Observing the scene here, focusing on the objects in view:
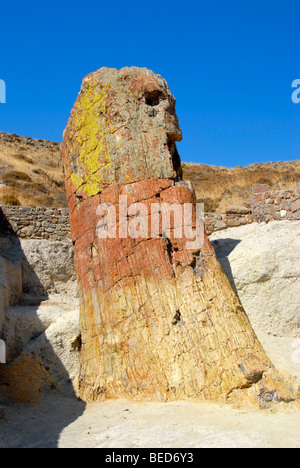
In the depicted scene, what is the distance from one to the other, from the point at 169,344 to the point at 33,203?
505 inches

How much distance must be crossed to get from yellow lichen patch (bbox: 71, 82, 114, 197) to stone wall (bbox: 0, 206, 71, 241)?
2.22 meters

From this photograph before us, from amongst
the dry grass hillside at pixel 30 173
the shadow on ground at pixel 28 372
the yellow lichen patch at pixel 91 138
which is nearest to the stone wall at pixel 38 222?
the shadow on ground at pixel 28 372

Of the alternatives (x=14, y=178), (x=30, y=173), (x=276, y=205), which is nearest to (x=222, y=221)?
(x=276, y=205)

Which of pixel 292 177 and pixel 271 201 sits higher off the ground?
pixel 292 177

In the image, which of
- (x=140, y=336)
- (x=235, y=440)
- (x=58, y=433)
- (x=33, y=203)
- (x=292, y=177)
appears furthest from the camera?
(x=292, y=177)

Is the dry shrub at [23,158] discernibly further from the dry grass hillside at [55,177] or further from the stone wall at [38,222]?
the stone wall at [38,222]

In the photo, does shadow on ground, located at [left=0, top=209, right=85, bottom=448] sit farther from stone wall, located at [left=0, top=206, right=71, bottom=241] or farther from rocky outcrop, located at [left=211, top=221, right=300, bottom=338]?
rocky outcrop, located at [left=211, top=221, right=300, bottom=338]

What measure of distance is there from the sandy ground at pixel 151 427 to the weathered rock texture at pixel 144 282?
39cm

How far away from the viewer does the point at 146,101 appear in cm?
789

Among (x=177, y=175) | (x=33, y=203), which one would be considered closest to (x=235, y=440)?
(x=177, y=175)

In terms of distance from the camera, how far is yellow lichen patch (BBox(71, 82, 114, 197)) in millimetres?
7629

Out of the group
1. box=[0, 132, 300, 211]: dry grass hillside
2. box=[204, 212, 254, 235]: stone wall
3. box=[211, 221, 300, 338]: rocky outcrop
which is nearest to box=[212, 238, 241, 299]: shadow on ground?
box=[211, 221, 300, 338]: rocky outcrop

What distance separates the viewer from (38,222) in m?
9.92
